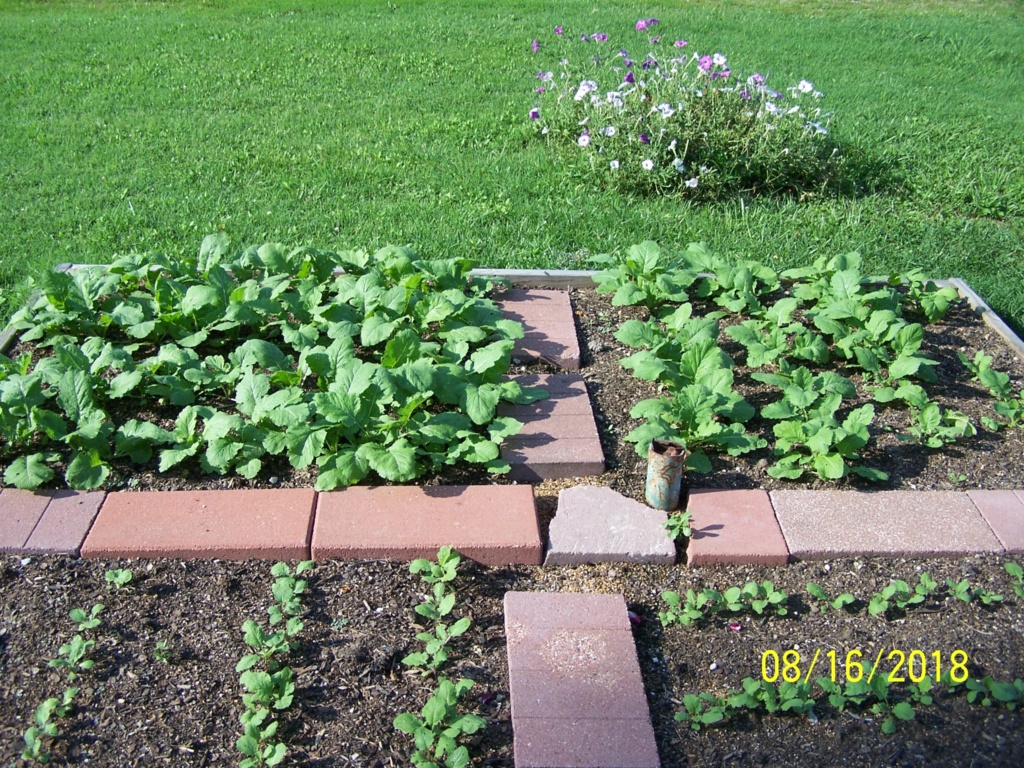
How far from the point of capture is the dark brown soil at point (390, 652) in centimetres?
213

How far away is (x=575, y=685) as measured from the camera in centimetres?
226

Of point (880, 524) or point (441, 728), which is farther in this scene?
point (880, 524)

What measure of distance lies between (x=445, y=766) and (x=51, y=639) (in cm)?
107

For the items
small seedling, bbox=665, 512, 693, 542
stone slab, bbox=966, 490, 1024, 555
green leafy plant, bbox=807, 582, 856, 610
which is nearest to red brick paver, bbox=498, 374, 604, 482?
small seedling, bbox=665, 512, 693, 542

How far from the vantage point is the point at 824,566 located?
2.69 m

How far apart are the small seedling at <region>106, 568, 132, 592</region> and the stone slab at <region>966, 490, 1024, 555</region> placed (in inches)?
96.7

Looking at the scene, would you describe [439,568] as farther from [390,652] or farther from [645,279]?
[645,279]

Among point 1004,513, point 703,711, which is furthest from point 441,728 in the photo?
point 1004,513

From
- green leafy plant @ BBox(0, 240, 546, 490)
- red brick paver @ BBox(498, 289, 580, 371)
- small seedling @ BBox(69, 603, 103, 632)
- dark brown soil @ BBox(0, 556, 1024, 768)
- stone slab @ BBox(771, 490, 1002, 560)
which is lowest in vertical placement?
dark brown soil @ BBox(0, 556, 1024, 768)

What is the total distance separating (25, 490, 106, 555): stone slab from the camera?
2.62 metres

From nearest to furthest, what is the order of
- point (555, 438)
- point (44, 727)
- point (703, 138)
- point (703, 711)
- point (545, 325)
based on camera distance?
point (44, 727) < point (703, 711) < point (555, 438) < point (545, 325) < point (703, 138)

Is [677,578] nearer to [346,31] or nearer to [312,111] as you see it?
[312,111]

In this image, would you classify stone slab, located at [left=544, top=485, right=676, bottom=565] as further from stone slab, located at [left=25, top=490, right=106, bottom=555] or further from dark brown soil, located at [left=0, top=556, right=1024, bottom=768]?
stone slab, located at [left=25, top=490, right=106, bottom=555]
